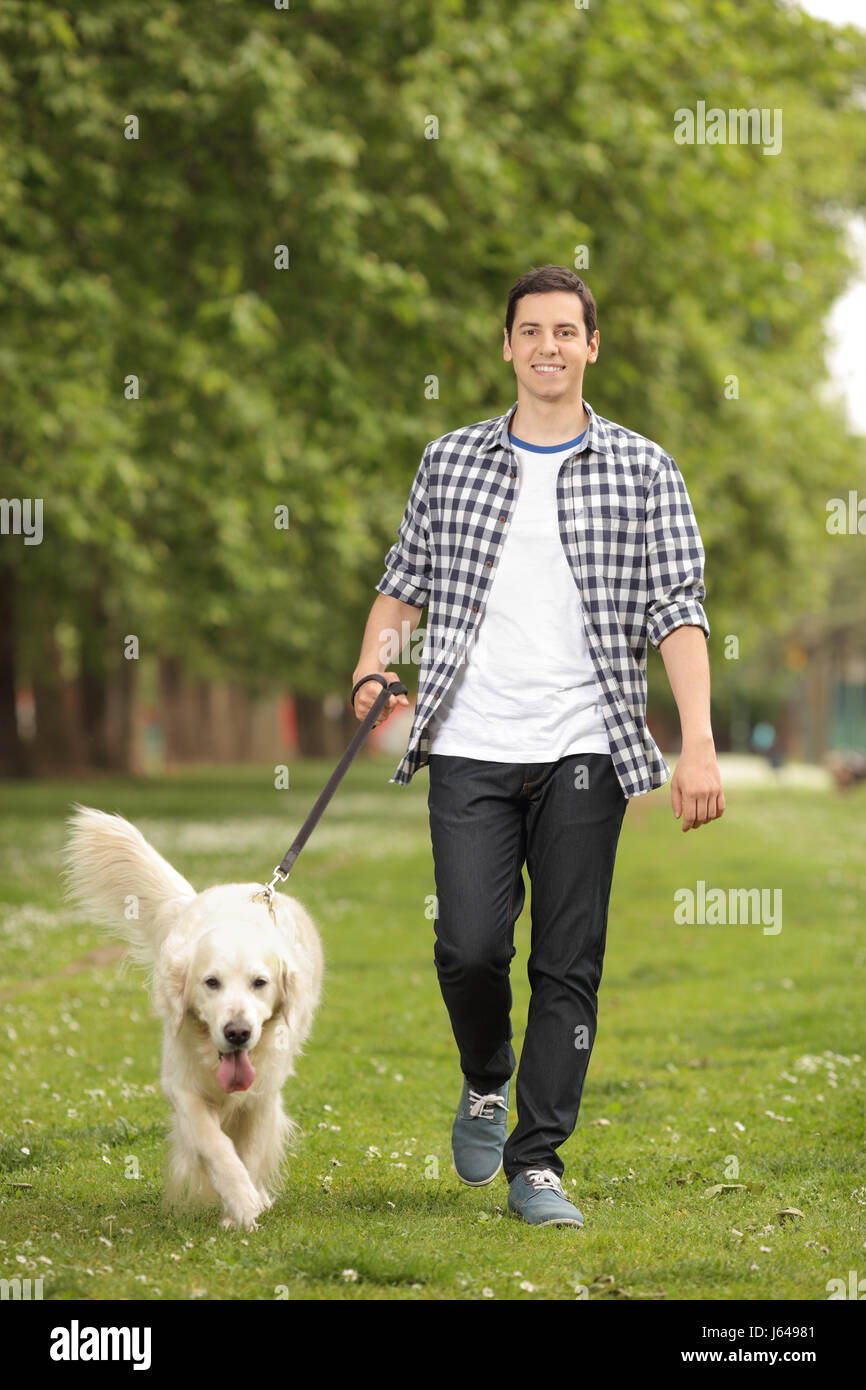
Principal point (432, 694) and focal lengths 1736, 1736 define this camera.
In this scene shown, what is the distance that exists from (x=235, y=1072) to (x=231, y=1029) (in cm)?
14

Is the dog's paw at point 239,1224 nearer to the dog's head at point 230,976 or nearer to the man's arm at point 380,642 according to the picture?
the dog's head at point 230,976

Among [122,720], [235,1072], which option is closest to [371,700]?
[235,1072]

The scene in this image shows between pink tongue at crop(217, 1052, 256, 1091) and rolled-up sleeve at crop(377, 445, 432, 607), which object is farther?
rolled-up sleeve at crop(377, 445, 432, 607)

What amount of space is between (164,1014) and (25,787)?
1025 inches

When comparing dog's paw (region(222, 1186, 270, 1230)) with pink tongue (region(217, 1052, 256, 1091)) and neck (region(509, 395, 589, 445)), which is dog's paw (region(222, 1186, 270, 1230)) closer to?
pink tongue (region(217, 1052, 256, 1091))

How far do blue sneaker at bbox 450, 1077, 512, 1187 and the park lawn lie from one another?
95 millimetres

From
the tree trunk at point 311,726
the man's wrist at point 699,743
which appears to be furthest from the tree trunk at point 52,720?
the man's wrist at point 699,743

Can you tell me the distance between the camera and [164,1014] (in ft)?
15.9

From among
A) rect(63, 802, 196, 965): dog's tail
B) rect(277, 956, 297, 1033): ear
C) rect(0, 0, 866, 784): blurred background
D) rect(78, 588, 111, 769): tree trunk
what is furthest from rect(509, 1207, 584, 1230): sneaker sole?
rect(78, 588, 111, 769): tree trunk

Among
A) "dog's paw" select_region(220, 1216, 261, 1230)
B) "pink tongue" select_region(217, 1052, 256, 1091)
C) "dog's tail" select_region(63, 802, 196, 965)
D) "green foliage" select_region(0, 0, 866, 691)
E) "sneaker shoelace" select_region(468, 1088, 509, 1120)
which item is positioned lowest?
"dog's paw" select_region(220, 1216, 261, 1230)

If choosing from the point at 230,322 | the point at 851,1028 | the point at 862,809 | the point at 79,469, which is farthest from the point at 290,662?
the point at 851,1028

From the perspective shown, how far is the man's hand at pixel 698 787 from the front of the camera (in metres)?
4.54

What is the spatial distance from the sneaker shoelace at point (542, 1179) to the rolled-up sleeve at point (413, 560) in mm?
1689

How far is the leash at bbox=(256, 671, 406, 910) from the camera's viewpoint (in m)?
4.83
